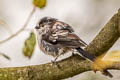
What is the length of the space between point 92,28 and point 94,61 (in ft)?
15.4

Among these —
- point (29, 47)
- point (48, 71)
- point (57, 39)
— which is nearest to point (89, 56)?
point (48, 71)

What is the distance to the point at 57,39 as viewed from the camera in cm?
475

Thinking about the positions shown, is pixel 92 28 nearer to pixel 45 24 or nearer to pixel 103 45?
pixel 45 24

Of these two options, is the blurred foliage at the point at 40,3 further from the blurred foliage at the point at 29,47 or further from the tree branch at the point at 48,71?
the tree branch at the point at 48,71

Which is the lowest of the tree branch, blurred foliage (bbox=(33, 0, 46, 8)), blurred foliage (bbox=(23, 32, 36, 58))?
the tree branch

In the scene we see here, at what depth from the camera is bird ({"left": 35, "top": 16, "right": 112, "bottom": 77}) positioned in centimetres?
448

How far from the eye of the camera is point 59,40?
4.70m

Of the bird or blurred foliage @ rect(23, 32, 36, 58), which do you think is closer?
blurred foliage @ rect(23, 32, 36, 58)

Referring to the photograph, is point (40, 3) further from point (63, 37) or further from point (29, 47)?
point (63, 37)

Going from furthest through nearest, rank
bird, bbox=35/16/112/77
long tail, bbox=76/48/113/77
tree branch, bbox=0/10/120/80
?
bird, bbox=35/16/112/77, tree branch, bbox=0/10/120/80, long tail, bbox=76/48/113/77

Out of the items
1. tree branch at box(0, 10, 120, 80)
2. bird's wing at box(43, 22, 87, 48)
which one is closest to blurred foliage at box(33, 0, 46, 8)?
tree branch at box(0, 10, 120, 80)

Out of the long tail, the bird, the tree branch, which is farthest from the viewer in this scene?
the bird

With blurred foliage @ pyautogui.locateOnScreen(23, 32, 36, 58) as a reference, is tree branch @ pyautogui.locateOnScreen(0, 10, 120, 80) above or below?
below

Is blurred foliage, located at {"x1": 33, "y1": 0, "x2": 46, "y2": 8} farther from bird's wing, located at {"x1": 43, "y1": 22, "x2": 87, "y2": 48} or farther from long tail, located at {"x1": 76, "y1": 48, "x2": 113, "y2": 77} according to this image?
bird's wing, located at {"x1": 43, "y1": 22, "x2": 87, "y2": 48}
